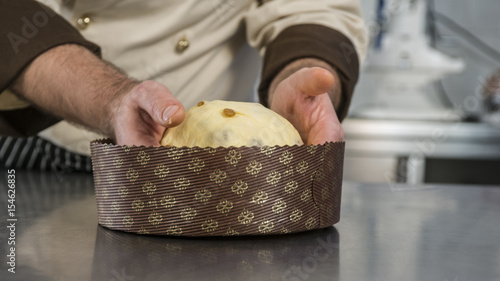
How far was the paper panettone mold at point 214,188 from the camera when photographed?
2.00 feet

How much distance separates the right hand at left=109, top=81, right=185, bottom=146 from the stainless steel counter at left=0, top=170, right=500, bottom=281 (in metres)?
0.13

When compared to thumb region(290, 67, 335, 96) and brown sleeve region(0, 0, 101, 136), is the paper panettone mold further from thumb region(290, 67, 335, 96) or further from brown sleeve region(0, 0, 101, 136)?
brown sleeve region(0, 0, 101, 136)

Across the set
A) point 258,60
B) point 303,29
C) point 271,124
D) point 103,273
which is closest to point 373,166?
point 258,60

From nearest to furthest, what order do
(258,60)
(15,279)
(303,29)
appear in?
1. (15,279)
2. (303,29)
3. (258,60)

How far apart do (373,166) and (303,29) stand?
1564mm

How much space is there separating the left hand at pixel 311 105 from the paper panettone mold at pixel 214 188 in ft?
0.34

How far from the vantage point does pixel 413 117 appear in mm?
2994

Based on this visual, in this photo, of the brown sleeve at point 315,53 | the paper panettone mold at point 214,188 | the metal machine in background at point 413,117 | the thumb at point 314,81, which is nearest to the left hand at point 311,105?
the thumb at point 314,81

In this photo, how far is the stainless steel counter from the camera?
1.73 feet

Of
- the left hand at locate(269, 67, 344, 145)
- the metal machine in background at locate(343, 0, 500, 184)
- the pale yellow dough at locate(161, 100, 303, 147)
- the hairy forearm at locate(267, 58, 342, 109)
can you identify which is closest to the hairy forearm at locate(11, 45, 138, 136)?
the pale yellow dough at locate(161, 100, 303, 147)

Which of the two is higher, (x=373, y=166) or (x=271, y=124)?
(x=271, y=124)

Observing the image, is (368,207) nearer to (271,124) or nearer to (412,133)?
(271,124)

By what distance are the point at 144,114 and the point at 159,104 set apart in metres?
0.09

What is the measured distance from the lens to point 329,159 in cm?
68
